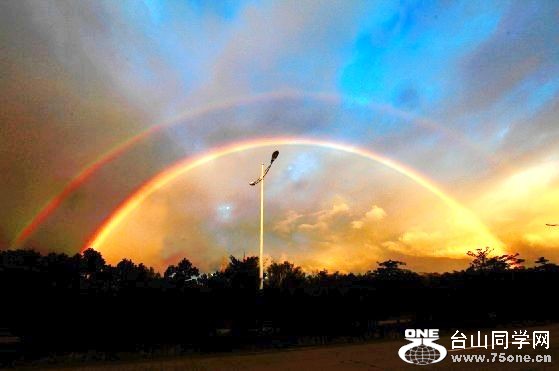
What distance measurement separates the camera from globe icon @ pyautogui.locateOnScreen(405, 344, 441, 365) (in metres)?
12.1

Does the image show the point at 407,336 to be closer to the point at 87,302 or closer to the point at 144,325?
the point at 144,325

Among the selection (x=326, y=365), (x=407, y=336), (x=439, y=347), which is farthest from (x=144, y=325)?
(x=407, y=336)

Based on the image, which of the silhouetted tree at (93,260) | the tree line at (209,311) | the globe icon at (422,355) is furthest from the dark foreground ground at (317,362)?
the silhouetted tree at (93,260)

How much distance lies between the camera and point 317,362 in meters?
12.3

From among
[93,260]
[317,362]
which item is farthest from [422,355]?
[93,260]

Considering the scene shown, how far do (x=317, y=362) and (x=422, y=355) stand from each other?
359 centimetres

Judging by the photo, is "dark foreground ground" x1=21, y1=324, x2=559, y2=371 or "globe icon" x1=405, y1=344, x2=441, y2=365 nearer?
"dark foreground ground" x1=21, y1=324, x2=559, y2=371

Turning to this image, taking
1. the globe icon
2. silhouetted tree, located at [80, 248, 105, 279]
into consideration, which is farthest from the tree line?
silhouetted tree, located at [80, 248, 105, 279]

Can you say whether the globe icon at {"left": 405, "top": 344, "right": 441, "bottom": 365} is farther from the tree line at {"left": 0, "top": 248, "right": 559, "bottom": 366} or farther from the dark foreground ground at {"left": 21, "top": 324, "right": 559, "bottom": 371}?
the tree line at {"left": 0, "top": 248, "right": 559, "bottom": 366}

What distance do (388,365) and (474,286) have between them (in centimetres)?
2052

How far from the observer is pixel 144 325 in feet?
50.0

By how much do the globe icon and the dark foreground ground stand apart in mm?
388

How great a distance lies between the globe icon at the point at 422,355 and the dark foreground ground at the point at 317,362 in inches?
15.3

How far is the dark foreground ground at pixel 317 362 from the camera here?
36.5ft
